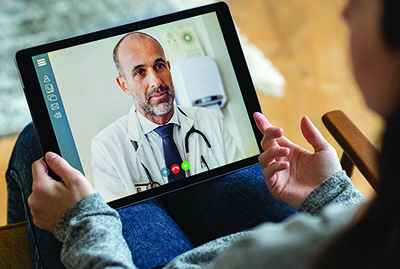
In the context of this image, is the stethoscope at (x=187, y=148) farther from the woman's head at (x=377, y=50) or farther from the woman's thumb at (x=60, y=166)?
the woman's head at (x=377, y=50)

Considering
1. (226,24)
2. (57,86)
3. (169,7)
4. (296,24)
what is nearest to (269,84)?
(296,24)

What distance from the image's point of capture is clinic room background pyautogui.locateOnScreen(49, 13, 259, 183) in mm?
756

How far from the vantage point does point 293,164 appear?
0.78 meters

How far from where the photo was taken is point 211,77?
2.70ft

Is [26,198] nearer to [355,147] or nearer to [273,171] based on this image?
[273,171]

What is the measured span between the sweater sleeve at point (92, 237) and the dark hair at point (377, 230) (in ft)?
1.02

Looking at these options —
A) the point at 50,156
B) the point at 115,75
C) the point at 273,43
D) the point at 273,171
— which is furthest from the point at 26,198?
the point at 273,43

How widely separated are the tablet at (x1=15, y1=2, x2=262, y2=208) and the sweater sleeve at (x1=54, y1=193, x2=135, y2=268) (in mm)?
84

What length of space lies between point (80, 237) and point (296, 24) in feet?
4.87

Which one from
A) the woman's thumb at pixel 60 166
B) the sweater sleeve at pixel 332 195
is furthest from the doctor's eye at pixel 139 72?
the sweater sleeve at pixel 332 195

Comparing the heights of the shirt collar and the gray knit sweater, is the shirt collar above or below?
above

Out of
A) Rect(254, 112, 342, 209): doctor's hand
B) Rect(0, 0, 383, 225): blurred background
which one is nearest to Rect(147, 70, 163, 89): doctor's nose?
Rect(254, 112, 342, 209): doctor's hand

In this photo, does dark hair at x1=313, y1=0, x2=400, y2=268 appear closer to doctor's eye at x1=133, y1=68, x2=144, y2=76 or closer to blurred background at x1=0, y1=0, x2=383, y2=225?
doctor's eye at x1=133, y1=68, x2=144, y2=76

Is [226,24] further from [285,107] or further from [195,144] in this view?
[285,107]
